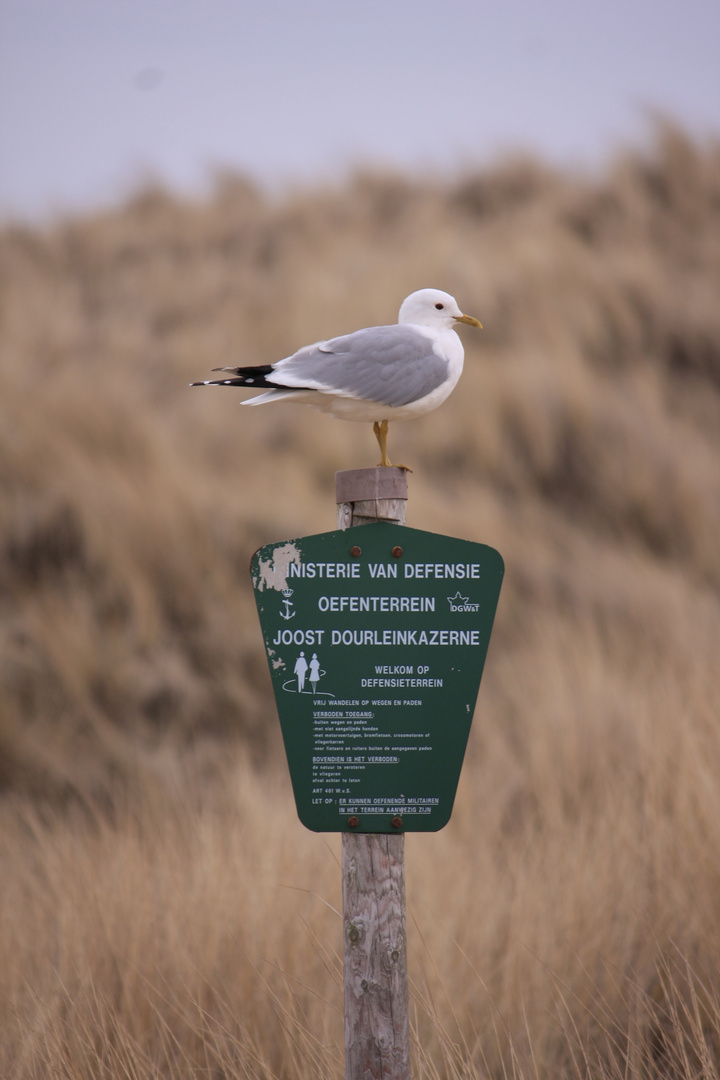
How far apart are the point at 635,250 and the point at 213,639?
20.6 ft

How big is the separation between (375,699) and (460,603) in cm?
23

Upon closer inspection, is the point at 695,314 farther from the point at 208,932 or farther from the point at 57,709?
the point at 208,932

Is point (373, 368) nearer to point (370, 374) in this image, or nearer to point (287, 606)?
point (370, 374)

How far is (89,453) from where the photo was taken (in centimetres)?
536

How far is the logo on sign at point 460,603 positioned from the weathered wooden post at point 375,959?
0.17 meters

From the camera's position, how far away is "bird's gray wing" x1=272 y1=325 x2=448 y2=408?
166 cm

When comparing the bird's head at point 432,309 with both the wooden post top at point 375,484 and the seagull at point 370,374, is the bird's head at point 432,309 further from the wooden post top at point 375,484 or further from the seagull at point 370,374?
the wooden post top at point 375,484

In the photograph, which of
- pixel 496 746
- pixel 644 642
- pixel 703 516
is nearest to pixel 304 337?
pixel 703 516

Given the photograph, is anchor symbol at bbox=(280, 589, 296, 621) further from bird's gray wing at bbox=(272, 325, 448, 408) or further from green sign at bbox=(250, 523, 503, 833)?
bird's gray wing at bbox=(272, 325, 448, 408)

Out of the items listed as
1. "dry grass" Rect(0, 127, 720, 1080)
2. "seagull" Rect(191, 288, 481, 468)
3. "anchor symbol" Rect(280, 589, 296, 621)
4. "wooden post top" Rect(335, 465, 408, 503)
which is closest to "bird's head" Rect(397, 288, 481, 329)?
"seagull" Rect(191, 288, 481, 468)

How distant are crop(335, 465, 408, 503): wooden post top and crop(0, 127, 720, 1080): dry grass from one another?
3.19 feet

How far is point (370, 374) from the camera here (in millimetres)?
1671

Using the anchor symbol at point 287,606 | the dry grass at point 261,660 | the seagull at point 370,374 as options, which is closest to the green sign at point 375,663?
the anchor symbol at point 287,606

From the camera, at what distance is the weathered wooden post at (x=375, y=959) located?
1.48 m
